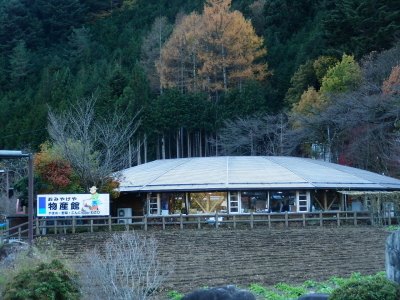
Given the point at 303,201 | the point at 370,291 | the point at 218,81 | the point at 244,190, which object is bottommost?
the point at 370,291

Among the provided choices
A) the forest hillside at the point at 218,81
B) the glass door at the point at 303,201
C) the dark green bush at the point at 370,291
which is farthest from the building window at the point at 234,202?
the dark green bush at the point at 370,291

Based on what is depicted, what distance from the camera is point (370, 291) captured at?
12.8m

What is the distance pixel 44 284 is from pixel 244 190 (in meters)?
19.6

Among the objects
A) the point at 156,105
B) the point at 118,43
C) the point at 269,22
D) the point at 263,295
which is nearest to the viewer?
the point at 263,295

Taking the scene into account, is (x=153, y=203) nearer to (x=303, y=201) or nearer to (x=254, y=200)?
(x=254, y=200)

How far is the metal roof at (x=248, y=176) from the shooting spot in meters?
33.4

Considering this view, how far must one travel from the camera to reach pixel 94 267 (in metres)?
16.2

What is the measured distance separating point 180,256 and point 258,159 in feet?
55.6

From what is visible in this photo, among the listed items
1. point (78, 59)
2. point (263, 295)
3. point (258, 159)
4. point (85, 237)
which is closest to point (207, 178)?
point (258, 159)

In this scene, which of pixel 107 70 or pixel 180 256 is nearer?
pixel 180 256

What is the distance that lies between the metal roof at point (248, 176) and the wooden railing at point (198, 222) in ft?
5.83

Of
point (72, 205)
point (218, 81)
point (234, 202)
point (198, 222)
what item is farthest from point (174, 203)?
Answer: point (218, 81)

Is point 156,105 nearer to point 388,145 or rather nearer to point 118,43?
point 388,145

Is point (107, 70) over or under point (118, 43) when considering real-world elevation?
under
